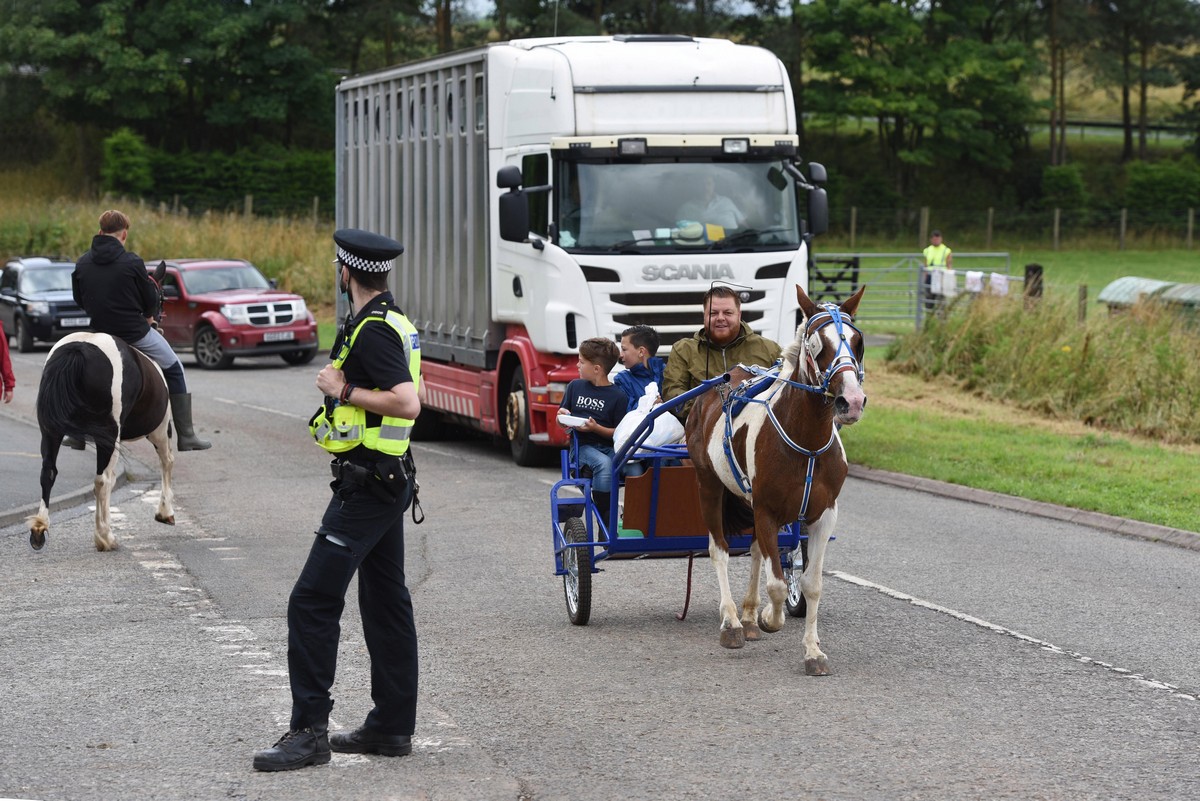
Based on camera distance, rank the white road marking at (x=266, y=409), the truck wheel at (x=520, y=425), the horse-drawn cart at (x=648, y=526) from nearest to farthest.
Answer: the horse-drawn cart at (x=648, y=526)
the truck wheel at (x=520, y=425)
the white road marking at (x=266, y=409)

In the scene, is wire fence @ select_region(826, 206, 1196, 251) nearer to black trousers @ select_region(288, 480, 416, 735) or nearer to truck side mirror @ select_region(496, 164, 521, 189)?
truck side mirror @ select_region(496, 164, 521, 189)

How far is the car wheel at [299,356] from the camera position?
31172 mm

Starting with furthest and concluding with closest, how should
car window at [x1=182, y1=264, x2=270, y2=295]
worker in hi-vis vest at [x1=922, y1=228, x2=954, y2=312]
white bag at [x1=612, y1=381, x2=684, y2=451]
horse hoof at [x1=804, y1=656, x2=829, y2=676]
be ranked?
car window at [x1=182, y1=264, x2=270, y2=295], worker in hi-vis vest at [x1=922, y1=228, x2=954, y2=312], white bag at [x1=612, y1=381, x2=684, y2=451], horse hoof at [x1=804, y1=656, x2=829, y2=676]

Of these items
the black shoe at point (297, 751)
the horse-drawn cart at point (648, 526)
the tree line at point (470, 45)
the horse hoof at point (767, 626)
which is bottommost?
the horse hoof at point (767, 626)

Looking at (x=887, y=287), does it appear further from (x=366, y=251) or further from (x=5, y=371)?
(x=366, y=251)

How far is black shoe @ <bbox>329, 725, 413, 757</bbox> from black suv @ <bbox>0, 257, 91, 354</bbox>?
28.9 metres

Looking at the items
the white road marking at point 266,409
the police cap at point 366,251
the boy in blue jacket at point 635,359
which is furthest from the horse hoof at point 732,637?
the white road marking at point 266,409

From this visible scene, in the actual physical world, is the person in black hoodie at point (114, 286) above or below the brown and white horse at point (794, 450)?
above

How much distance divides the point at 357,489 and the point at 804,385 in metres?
2.43

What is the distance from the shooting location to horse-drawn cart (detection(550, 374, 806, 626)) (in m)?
9.12

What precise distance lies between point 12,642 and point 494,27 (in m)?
62.4

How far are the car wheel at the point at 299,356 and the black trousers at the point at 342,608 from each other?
24.8m

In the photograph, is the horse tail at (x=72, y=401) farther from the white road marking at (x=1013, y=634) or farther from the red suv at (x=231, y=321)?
the red suv at (x=231, y=321)

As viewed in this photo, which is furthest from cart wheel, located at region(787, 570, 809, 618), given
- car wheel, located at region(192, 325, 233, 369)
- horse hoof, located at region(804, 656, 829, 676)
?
car wheel, located at region(192, 325, 233, 369)
